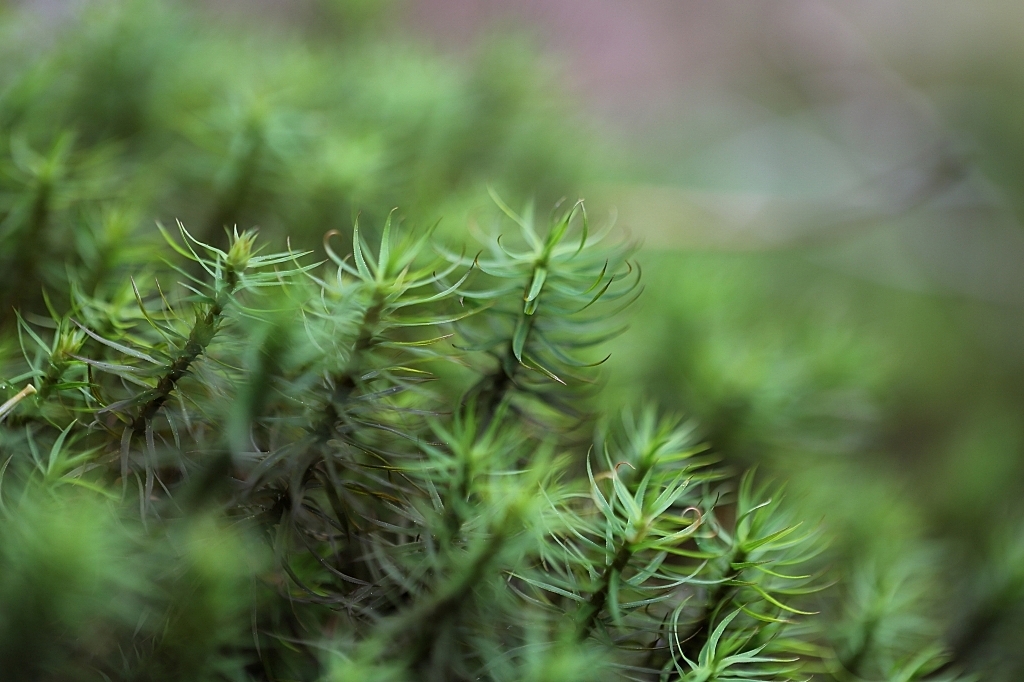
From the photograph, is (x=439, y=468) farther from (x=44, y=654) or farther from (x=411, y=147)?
(x=411, y=147)

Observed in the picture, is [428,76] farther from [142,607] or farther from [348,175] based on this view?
[142,607]

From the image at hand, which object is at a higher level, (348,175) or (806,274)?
(348,175)

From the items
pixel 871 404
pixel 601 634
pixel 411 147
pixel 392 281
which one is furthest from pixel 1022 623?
pixel 411 147

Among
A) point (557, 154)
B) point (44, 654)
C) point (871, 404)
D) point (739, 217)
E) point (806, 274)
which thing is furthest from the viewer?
point (806, 274)

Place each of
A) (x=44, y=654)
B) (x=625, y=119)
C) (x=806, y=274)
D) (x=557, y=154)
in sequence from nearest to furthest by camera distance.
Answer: (x=44, y=654)
(x=557, y=154)
(x=806, y=274)
(x=625, y=119)

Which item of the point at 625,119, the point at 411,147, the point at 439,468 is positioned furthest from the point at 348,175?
the point at 625,119

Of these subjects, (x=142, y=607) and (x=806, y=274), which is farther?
(x=806, y=274)
